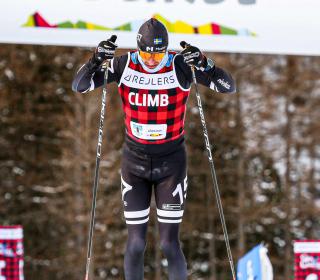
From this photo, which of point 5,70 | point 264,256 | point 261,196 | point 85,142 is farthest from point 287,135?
point 264,256

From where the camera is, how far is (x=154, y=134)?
4.95 m

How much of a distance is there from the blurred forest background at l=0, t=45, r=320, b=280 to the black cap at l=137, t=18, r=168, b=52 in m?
16.7

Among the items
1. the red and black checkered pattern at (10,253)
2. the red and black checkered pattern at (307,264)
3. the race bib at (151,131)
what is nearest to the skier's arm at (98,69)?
the race bib at (151,131)

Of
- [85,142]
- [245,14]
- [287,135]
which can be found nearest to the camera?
[245,14]

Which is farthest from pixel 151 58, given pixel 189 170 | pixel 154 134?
pixel 189 170

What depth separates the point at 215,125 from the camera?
23.4 m

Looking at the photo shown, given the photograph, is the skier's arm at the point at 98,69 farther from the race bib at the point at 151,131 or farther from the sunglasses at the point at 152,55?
the race bib at the point at 151,131

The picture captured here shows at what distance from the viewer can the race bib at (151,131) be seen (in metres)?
4.94

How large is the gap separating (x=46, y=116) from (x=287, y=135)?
8.12m

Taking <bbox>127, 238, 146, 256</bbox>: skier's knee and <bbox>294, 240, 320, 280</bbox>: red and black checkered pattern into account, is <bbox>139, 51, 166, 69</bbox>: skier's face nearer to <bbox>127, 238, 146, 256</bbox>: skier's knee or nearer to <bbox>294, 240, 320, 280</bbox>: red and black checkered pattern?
<bbox>127, 238, 146, 256</bbox>: skier's knee

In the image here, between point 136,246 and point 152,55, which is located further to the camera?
point 136,246

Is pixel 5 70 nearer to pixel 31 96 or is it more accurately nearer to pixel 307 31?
pixel 31 96

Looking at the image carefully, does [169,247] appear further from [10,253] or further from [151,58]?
[10,253]

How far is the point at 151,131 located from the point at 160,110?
6.1 inches
